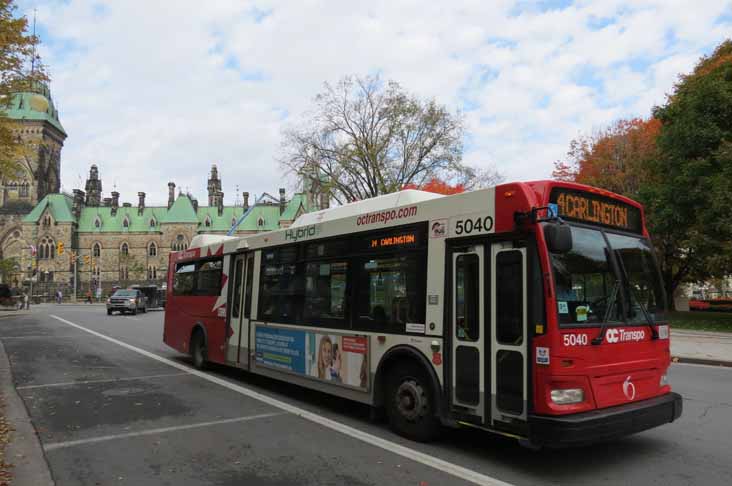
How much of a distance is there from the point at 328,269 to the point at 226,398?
9.56 ft

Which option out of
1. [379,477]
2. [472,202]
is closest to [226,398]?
[379,477]

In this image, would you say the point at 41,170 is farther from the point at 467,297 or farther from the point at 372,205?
the point at 467,297

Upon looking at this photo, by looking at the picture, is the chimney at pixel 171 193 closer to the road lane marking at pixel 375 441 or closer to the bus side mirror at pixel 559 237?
the road lane marking at pixel 375 441

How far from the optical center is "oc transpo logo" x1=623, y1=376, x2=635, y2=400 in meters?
5.35

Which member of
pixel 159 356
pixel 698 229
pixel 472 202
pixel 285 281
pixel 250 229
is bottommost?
pixel 159 356

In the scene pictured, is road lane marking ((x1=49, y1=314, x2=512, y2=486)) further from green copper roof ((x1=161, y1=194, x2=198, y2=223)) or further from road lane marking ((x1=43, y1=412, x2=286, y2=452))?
green copper roof ((x1=161, y1=194, x2=198, y2=223))

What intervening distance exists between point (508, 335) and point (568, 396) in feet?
2.47

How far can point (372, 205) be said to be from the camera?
806cm

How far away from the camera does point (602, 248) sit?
18.3ft

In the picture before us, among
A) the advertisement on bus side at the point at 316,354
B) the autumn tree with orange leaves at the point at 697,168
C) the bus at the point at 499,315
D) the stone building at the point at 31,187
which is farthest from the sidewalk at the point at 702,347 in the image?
the stone building at the point at 31,187

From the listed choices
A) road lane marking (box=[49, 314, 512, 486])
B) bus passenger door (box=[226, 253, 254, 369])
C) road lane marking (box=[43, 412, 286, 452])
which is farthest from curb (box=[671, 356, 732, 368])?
road lane marking (box=[43, 412, 286, 452])

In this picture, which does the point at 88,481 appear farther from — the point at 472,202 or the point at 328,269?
the point at 472,202

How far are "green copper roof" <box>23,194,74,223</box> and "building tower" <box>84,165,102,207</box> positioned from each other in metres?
8.68

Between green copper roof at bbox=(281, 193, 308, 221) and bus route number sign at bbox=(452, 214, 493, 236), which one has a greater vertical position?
green copper roof at bbox=(281, 193, 308, 221)
